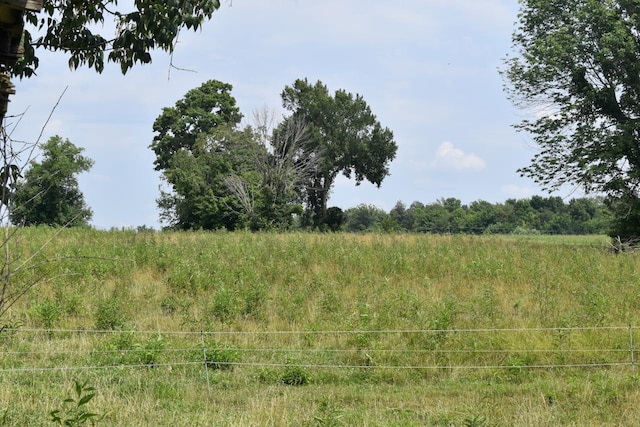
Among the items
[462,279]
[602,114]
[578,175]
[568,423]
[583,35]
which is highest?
[583,35]

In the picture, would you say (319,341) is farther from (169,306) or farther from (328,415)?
(328,415)

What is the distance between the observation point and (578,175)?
1053 inches

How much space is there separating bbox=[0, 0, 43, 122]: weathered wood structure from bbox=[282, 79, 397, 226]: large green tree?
49.2 m

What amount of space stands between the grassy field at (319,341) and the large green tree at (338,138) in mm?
37387

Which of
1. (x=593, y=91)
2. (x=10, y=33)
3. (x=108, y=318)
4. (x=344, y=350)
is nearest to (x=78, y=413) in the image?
(x=10, y=33)

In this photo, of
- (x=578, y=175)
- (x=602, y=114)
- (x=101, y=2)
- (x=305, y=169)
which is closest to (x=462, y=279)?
(x=101, y=2)

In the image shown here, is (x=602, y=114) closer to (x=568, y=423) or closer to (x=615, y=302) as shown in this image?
(x=615, y=302)

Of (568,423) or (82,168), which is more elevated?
(82,168)

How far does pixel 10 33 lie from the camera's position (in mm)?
4281

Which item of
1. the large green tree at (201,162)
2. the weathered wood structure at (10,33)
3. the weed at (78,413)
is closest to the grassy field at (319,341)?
the weed at (78,413)

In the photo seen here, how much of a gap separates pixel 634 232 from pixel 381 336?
19.7m

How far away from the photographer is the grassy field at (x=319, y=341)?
297 inches

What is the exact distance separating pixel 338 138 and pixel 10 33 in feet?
171

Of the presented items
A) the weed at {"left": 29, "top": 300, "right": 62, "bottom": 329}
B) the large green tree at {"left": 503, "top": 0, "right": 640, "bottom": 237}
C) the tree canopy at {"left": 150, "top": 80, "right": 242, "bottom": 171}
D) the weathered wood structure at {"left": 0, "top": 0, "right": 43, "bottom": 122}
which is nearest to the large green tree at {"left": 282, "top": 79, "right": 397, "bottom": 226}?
the tree canopy at {"left": 150, "top": 80, "right": 242, "bottom": 171}
